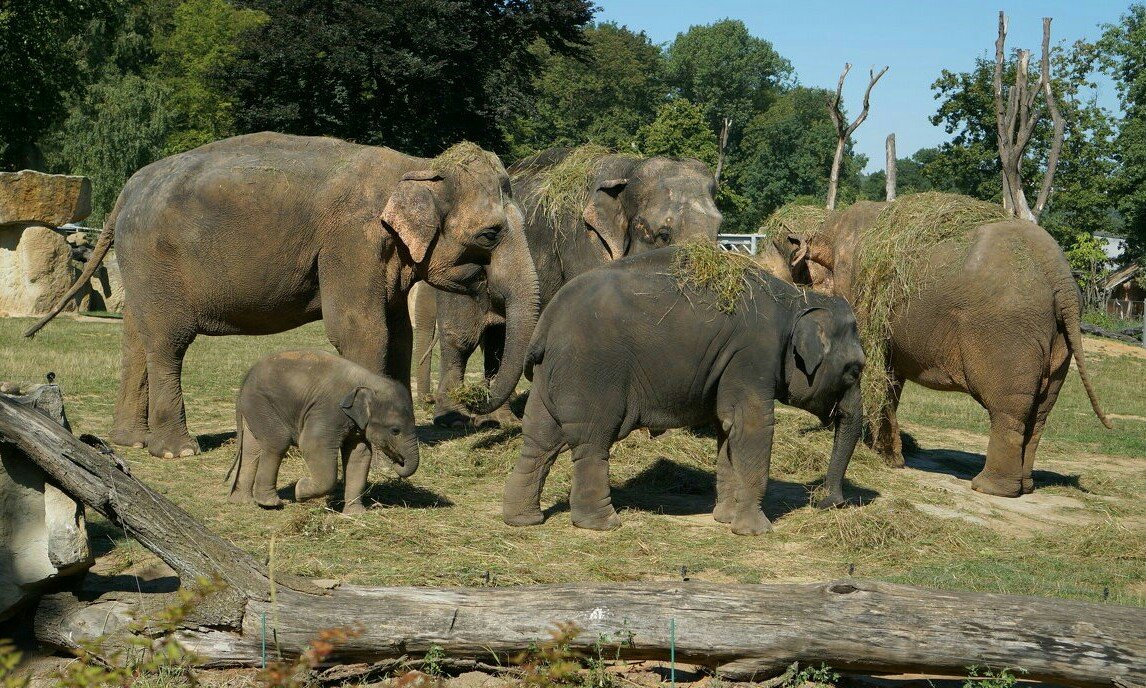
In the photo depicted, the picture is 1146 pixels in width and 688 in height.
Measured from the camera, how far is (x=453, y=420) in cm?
1320

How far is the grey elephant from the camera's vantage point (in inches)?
337

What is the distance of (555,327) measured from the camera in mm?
8664

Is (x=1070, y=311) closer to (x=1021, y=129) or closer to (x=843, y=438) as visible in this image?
(x=843, y=438)

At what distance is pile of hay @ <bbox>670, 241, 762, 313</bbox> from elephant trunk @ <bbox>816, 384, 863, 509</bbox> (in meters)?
1.19

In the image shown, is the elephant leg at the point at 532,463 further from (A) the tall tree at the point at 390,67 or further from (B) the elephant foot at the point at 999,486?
(A) the tall tree at the point at 390,67

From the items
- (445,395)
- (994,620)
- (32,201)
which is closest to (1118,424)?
(445,395)

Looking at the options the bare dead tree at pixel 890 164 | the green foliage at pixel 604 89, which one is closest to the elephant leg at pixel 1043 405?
the bare dead tree at pixel 890 164

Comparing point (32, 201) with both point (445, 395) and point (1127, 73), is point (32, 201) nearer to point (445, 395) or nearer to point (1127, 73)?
point (445, 395)

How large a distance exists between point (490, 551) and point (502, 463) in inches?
116

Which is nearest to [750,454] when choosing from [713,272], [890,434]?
[713,272]

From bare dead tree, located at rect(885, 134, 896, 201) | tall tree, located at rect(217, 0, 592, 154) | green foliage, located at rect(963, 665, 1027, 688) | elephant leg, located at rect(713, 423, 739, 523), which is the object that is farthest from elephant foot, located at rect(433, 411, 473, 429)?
bare dead tree, located at rect(885, 134, 896, 201)

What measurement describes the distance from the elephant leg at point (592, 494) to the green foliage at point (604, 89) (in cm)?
6531

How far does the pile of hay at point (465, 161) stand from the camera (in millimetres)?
10078

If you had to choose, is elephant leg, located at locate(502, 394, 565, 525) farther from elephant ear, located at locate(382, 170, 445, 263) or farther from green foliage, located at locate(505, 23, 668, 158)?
green foliage, located at locate(505, 23, 668, 158)
